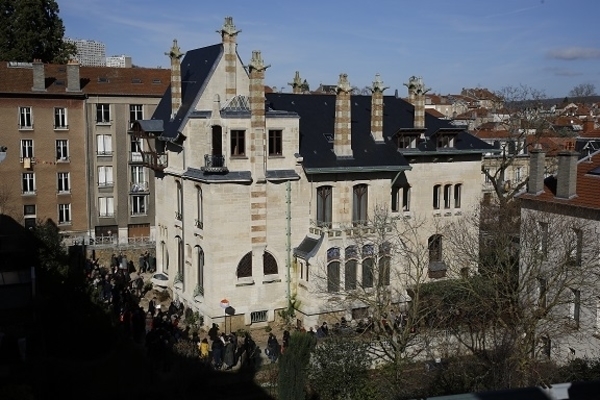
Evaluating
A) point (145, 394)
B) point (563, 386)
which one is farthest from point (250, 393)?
point (563, 386)

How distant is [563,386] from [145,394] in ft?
71.4

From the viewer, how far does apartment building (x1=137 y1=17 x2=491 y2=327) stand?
3538cm

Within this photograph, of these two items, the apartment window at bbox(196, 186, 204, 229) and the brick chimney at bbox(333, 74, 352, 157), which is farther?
the brick chimney at bbox(333, 74, 352, 157)

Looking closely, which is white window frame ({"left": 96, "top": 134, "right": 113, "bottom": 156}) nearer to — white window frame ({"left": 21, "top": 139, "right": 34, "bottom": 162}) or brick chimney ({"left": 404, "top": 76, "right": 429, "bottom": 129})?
white window frame ({"left": 21, "top": 139, "right": 34, "bottom": 162})

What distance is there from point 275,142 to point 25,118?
79.9ft

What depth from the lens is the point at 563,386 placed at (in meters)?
10.2

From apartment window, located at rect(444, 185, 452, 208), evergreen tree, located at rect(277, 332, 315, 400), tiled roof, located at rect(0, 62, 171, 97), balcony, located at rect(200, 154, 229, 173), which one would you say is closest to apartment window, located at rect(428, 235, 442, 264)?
apartment window, located at rect(444, 185, 452, 208)

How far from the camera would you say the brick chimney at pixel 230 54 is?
119 feet

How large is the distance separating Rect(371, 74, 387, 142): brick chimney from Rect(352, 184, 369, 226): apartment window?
336 centimetres

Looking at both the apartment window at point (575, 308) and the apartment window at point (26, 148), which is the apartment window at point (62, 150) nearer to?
the apartment window at point (26, 148)

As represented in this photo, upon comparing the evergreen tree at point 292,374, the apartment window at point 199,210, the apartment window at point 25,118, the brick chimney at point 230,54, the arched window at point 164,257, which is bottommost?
the evergreen tree at point 292,374

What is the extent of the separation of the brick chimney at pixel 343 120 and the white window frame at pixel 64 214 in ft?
83.4

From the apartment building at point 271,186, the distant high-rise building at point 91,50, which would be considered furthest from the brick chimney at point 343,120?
the distant high-rise building at point 91,50

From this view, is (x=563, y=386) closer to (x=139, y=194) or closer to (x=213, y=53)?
(x=213, y=53)
